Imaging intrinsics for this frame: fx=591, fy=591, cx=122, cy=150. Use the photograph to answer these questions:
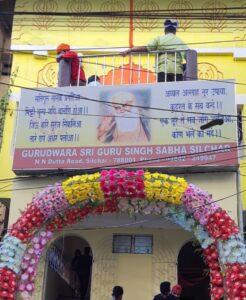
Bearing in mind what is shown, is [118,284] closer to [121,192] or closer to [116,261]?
[116,261]

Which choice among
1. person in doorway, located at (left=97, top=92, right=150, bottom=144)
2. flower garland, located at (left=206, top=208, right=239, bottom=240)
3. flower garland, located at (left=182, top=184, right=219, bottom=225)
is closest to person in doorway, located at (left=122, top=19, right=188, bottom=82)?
person in doorway, located at (left=97, top=92, right=150, bottom=144)

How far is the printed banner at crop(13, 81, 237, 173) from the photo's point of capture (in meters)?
9.96

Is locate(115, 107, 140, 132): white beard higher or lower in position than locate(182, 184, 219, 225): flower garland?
higher

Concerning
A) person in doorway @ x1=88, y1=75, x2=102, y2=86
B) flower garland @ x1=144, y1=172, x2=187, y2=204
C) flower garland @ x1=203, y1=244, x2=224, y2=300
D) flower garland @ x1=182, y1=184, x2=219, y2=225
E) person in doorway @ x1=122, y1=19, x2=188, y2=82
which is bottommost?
flower garland @ x1=203, y1=244, x2=224, y2=300

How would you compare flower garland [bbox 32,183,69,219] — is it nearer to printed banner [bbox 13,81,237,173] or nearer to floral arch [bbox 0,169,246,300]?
floral arch [bbox 0,169,246,300]

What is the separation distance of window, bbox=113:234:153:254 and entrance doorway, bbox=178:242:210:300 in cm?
113

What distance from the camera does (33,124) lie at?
10.7 m

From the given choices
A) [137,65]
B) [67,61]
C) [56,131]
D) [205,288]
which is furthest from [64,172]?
[205,288]

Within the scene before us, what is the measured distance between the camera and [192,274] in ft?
41.3

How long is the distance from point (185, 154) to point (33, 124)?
2.81 metres

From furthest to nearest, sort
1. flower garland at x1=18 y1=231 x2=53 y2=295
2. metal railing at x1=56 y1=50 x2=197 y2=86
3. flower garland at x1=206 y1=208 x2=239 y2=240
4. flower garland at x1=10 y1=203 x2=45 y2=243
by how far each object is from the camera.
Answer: metal railing at x1=56 y1=50 x2=197 y2=86 < flower garland at x1=10 y1=203 x2=45 y2=243 < flower garland at x1=18 y1=231 x2=53 y2=295 < flower garland at x1=206 y1=208 x2=239 y2=240

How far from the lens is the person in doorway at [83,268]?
39.0ft

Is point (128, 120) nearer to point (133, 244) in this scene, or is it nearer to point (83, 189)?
point (83, 189)

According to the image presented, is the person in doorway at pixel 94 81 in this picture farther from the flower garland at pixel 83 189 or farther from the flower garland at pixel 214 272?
the flower garland at pixel 214 272
